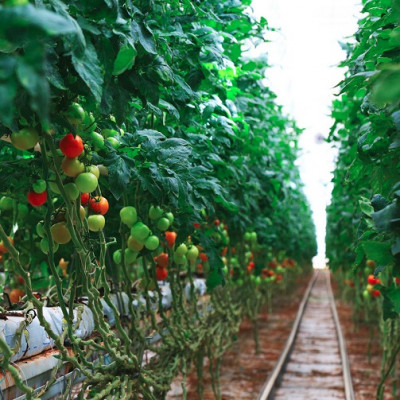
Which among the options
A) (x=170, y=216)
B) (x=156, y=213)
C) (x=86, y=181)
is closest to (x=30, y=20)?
(x=86, y=181)

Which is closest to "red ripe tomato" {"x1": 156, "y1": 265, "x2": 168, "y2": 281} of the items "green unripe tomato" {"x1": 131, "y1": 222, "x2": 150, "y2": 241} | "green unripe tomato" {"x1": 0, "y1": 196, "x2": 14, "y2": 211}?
"green unripe tomato" {"x1": 131, "y1": 222, "x2": 150, "y2": 241}

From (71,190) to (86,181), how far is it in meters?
0.10

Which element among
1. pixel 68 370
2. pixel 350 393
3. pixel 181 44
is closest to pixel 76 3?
pixel 181 44

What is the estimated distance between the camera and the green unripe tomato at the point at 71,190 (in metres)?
1.82

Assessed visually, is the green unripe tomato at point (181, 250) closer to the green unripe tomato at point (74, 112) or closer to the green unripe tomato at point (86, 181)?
the green unripe tomato at point (86, 181)

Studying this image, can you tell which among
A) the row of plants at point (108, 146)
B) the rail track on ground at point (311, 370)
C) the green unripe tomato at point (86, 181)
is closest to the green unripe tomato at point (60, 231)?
the row of plants at point (108, 146)

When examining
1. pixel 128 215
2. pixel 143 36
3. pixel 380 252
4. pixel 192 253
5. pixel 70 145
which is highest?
pixel 143 36

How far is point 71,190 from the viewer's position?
5.98 feet

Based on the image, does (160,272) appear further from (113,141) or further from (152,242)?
(113,141)

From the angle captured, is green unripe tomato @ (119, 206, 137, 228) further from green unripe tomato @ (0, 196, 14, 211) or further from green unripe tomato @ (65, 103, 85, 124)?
green unripe tomato @ (65, 103, 85, 124)

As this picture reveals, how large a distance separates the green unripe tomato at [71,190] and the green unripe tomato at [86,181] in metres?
0.05

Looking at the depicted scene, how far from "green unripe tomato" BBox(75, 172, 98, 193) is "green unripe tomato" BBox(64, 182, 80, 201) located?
50 mm

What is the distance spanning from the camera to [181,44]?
8.20 ft

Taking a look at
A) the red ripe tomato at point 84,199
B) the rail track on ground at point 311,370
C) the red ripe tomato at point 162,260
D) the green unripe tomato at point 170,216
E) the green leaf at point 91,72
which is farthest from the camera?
the rail track on ground at point 311,370
